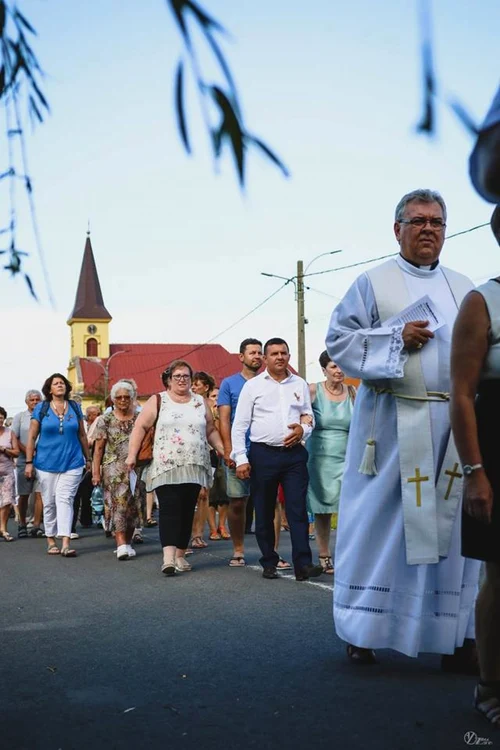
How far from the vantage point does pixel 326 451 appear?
383 inches

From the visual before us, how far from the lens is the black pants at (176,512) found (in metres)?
9.66

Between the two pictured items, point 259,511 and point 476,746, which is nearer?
point 476,746

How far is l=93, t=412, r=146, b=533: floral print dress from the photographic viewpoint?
37.5ft

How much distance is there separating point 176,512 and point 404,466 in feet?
15.5

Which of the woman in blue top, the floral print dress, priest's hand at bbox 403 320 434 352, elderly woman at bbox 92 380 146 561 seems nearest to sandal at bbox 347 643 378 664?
priest's hand at bbox 403 320 434 352

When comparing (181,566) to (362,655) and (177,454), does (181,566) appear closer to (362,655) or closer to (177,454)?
(177,454)

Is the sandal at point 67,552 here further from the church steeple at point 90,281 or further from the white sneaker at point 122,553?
the church steeple at point 90,281

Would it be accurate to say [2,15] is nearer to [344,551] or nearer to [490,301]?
[490,301]

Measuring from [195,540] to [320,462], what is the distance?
11.0 feet

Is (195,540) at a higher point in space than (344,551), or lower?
lower

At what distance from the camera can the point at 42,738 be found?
3.88 metres

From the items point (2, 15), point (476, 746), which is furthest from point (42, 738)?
point (2, 15)

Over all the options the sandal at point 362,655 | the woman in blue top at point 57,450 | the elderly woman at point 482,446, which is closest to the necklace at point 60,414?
the woman in blue top at point 57,450

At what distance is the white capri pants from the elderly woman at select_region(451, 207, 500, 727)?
8.34 metres
